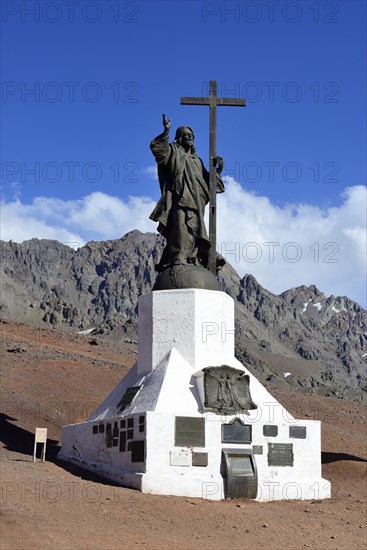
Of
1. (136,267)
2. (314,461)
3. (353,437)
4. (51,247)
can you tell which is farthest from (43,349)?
(51,247)

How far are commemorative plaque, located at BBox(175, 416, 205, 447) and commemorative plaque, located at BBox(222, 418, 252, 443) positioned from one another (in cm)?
49

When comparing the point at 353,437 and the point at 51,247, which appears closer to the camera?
the point at 353,437

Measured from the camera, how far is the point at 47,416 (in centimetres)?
2538

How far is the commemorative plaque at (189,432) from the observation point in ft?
54.7

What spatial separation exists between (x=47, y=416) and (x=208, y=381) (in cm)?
911

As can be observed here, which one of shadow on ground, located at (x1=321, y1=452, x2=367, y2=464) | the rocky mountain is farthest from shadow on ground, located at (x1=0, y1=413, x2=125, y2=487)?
the rocky mountain

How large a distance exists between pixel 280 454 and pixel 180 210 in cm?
575

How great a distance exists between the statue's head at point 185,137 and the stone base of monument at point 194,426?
3.57m

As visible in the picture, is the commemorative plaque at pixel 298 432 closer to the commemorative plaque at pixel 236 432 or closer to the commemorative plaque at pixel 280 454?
the commemorative plaque at pixel 280 454

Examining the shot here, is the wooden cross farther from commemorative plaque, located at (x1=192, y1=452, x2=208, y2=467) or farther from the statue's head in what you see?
commemorative plaque, located at (x1=192, y1=452, x2=208, y2=467)

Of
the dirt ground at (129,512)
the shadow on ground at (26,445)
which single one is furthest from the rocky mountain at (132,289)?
the dirt ground at (129,512)

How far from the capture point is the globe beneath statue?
1888 centimetres

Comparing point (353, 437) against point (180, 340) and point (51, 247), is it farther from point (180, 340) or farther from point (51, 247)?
point (51, 247)

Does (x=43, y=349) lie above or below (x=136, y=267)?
below
